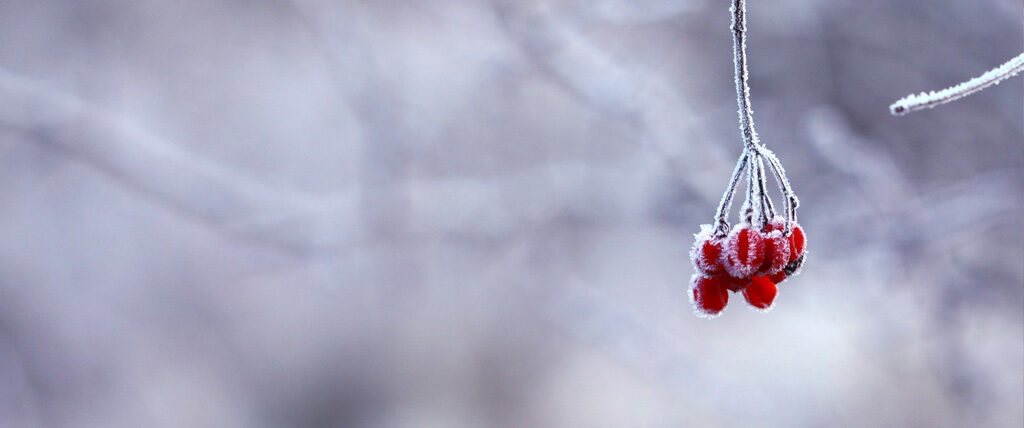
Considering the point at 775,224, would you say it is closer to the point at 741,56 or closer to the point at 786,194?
the point at 786,194

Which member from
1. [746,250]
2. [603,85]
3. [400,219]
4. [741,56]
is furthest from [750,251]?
[400,219]

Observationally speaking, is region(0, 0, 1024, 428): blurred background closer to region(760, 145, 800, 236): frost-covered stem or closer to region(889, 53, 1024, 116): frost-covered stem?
region(760, 145, 800, 236): frost-covered stem

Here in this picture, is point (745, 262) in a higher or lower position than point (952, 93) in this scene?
higher

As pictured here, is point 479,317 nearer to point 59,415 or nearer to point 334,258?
point 334,258

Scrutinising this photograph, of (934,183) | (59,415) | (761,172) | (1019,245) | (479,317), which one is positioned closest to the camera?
(761,172)

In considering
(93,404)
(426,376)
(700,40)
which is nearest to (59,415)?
(93,404)
